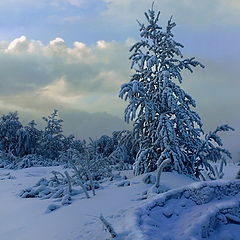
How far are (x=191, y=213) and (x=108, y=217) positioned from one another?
182cm

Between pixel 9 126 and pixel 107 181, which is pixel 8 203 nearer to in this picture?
pixel 107 181

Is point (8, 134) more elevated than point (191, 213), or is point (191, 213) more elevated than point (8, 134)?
point (8, 134)

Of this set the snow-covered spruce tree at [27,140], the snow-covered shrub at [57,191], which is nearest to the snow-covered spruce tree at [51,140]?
the snow-covered spruce tree at [27,140]

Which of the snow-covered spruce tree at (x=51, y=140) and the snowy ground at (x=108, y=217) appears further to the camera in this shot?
the snow-covered spruce tree at (x=51, y=140)

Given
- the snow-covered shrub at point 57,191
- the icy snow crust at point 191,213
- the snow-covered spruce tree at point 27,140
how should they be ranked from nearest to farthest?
the icy snow crust at point 191,213 → the snow-covered shrub at point 57,191 → the snow-covered spruce tree at point 27,140

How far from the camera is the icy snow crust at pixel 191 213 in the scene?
5660 millimetres

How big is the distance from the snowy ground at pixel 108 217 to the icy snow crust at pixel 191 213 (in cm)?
2

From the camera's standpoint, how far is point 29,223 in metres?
8.07

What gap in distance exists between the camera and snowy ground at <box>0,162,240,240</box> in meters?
5.83

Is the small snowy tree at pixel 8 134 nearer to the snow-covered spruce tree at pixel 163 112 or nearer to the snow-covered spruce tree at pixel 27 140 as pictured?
the snow-covered spruce tree at pixel 27 140

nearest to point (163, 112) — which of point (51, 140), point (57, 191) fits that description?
point (57, 191)

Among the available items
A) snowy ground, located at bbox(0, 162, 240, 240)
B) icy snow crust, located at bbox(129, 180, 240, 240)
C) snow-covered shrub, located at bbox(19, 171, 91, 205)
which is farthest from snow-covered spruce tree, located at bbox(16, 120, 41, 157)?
icy snow crust, located at bbox(129, 180, 240, 240)

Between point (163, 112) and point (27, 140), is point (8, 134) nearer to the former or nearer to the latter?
point (27, 140)

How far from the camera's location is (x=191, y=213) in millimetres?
6312
